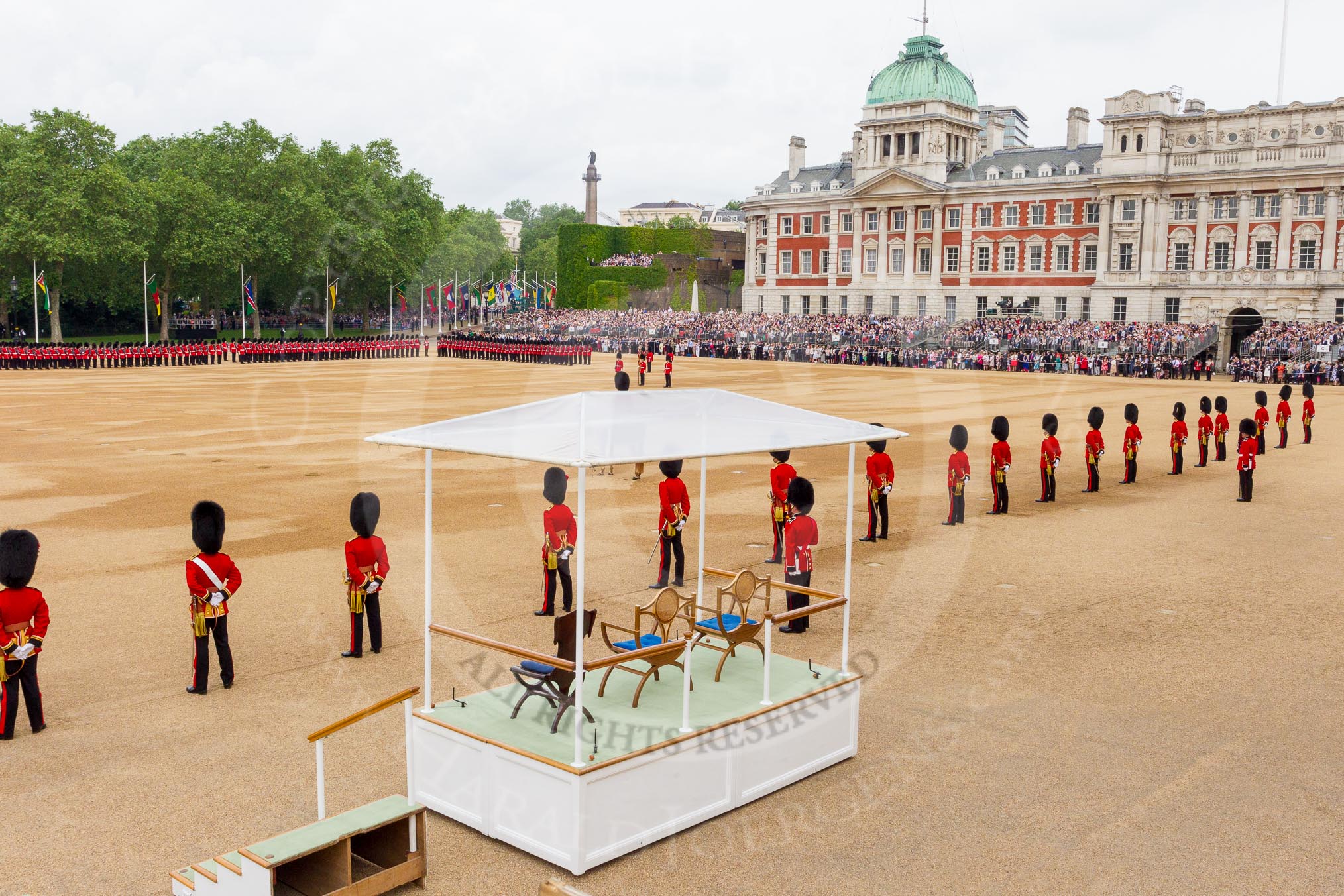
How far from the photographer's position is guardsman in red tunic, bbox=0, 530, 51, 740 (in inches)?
361

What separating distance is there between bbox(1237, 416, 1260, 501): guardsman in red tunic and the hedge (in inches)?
3236

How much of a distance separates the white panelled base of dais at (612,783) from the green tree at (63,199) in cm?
6745

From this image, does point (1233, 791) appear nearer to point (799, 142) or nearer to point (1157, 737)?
point (1157, 737)

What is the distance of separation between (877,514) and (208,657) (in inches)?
397

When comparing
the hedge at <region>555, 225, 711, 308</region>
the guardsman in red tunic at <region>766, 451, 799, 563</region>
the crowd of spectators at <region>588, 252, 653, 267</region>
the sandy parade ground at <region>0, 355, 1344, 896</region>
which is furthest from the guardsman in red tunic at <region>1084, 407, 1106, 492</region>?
the crowd of spectators at <region>588, 252, 653, 267</region>

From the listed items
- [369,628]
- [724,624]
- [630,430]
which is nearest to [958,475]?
[724,624]

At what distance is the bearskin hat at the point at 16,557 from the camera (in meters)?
9.35

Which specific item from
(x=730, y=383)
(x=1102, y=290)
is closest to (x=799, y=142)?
(x=1102, y=290)

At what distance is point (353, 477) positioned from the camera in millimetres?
22359

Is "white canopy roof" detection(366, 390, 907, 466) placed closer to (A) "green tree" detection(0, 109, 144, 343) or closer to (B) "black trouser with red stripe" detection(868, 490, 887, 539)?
(B) "black trouser with red stripe" detection(868, 490, 887, 539)

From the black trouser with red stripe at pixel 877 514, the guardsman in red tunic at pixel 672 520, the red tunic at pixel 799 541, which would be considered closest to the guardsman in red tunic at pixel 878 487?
the black trouser with red stripe at pixel 877 514

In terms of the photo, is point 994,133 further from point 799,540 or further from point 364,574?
point 364,574

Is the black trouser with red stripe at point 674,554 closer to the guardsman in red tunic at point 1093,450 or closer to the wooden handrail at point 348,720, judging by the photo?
the wooden handrail at point 348,720

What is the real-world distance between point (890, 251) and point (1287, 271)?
28604 millimetres
